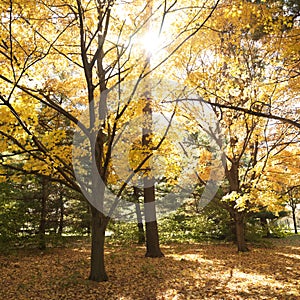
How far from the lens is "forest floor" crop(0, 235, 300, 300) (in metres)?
5.09

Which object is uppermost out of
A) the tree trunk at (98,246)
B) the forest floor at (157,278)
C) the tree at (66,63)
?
the tree at (66,63)

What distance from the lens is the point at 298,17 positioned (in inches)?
228

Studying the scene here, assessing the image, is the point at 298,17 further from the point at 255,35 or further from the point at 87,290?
the point at 87,290

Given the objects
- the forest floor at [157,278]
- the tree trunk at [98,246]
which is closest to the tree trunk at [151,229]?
the forest floor at [157,278]

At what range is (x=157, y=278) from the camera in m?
6.20

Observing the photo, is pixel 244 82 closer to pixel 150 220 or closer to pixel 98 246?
pixel 150 220

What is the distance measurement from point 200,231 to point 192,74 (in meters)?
8.90

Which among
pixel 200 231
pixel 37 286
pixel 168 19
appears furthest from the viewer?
pixel 200 231

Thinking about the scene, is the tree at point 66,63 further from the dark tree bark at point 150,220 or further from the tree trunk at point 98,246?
the dark tree bark at point 150,220

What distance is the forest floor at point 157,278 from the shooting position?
5.09 m

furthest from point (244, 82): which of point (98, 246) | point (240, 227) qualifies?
point (98, 246)

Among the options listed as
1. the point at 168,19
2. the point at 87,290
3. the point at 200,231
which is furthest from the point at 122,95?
the point at 200,231

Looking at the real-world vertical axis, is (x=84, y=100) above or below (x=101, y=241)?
above

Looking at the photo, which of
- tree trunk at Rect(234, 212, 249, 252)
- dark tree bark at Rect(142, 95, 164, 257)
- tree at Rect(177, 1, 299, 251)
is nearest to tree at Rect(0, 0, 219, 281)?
tree at Rect(177, 1, 299, 251)
